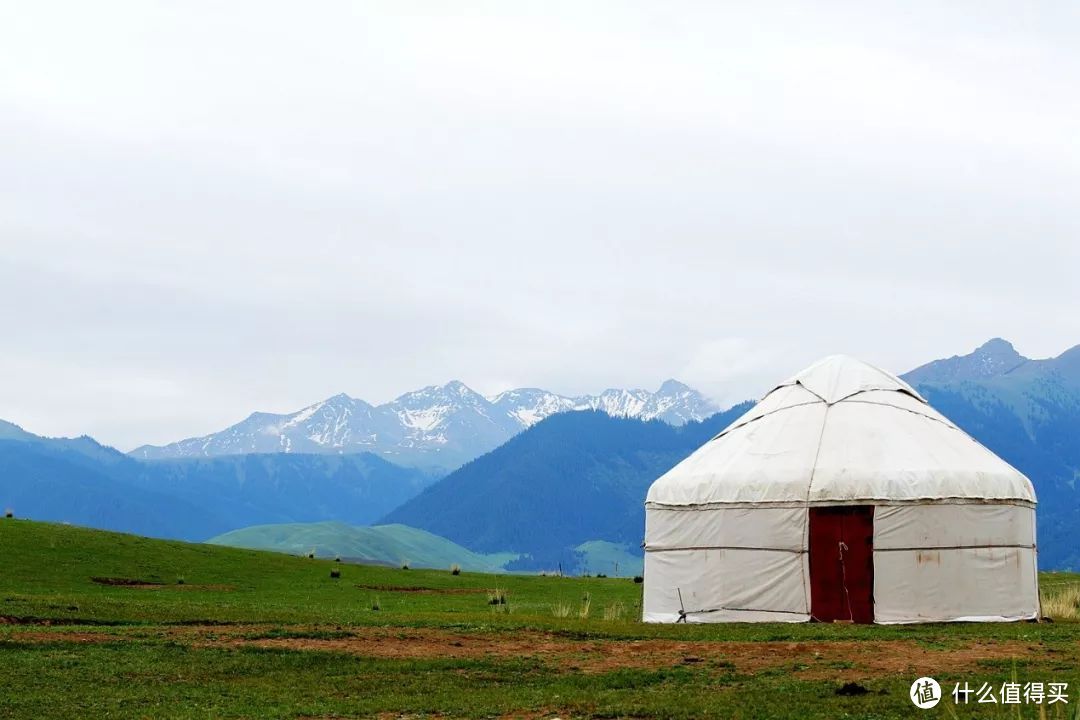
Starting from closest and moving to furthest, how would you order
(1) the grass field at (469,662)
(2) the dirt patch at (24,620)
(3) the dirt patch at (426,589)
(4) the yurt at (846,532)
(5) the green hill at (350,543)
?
1. (1) the grass field at (469,662)
2. (2) the dirt patch at (24,620)
3. (4) the yurt at (846,532)
4. (3) the dirt patch at (426,589)
5. (5) the green hill at (350,543)

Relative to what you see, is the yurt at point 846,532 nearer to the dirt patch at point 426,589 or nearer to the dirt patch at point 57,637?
the dirt patch at point 57,637

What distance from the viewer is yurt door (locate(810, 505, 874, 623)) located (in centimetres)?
2056

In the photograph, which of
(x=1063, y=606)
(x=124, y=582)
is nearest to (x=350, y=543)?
(x=124, y=582)

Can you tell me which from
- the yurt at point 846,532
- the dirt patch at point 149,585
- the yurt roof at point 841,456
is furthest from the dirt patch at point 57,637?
the dirt patch at point 149,585

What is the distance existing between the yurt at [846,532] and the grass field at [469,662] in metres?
0.93

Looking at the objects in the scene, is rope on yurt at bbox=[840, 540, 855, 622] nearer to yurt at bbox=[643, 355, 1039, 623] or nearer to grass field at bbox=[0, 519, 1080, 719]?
yurt at bbox=[643, 355, 1039, 623]

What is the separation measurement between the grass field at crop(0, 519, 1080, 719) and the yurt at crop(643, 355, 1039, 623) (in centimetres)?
93

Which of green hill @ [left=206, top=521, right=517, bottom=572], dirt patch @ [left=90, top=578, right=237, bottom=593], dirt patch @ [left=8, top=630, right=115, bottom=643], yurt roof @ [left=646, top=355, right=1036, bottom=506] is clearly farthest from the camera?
green hill @ [left=206, top=521, right=517, bottom=572]

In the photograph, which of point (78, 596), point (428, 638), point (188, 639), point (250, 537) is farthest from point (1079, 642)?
point (250, 537)

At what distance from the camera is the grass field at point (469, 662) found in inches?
479

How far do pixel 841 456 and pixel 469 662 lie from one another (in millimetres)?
8387

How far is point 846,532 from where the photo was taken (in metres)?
20.8

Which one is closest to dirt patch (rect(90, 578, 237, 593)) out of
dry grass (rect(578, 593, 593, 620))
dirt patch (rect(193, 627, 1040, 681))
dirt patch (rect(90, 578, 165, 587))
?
dirt patch (rect(90, 578, 165, 587))

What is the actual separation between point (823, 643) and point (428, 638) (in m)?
5.39
